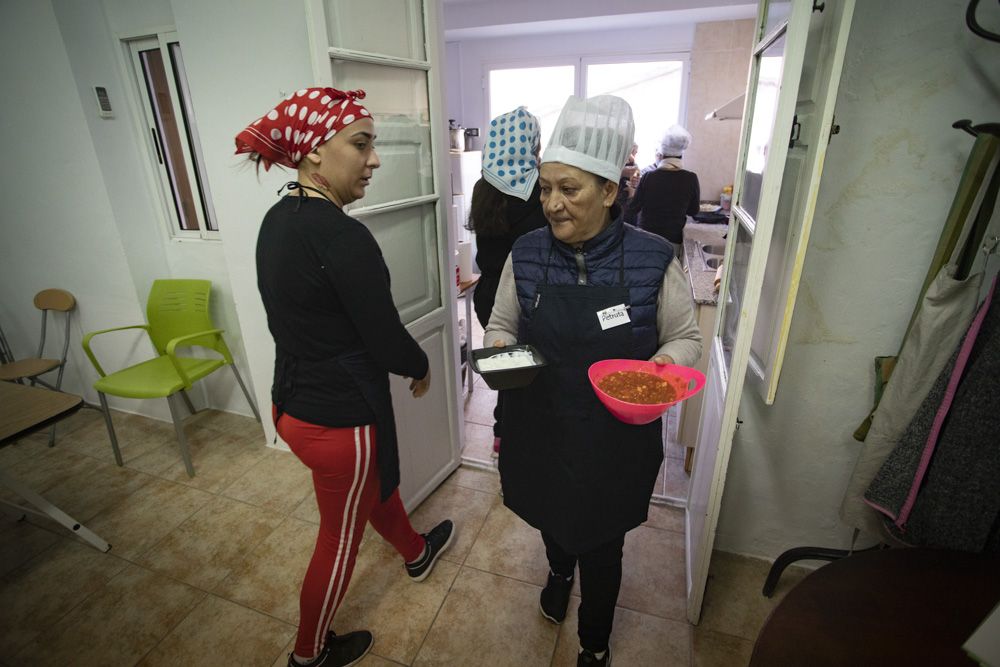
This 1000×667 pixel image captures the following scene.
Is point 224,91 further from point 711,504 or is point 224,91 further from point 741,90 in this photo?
point 741,90

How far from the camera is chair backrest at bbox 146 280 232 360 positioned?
2555 millimetres

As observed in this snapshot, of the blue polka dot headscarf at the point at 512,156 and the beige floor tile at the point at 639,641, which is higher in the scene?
the blue polka dot headscarf at the point at 512,156

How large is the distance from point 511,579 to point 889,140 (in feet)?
5.93

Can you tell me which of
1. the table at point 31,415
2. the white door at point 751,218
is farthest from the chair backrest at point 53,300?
the white door at point 751,218

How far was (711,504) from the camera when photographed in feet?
4.40

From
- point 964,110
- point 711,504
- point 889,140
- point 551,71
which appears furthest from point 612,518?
point 551,71

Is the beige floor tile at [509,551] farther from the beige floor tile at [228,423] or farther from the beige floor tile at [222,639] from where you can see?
the beige floor tile at [228,423]

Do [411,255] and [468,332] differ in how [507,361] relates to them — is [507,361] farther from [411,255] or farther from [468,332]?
[468,332]

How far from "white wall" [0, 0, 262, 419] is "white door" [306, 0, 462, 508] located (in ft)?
4.36

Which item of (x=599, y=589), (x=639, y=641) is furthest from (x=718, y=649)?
(x=599, y=589)

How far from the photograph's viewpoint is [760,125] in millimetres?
1341

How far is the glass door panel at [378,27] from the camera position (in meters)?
1.41

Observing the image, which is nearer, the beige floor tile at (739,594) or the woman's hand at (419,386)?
the woman's hand at (419,386)

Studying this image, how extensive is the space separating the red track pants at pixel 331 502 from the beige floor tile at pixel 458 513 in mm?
596
